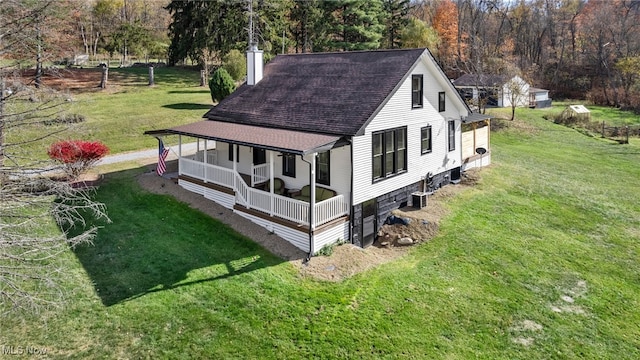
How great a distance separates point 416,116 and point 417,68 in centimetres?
187

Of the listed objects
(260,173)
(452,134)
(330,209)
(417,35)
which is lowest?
(330,209)

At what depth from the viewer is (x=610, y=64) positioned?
193 feet

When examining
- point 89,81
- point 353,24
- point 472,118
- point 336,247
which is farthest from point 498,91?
point 89,81

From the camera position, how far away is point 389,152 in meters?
16.1

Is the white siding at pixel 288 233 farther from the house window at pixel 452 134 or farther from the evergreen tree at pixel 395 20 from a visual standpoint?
the evergreen tree at pixel 395 20

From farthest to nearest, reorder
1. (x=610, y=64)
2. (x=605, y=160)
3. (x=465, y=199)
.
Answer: (x=610, y=64) → (x=605, y=160) → (x=465, y=199)

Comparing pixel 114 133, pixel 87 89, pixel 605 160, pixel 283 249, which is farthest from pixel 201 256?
pixel 87 89

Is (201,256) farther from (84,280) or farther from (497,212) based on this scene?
(497,212)

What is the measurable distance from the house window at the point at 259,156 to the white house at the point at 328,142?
4 centimetres

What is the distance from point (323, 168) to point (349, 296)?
16.7 feet

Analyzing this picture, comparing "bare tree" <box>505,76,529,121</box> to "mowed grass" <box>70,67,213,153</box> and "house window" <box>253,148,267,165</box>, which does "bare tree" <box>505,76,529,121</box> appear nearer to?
"mowed grass" <box>70,67,213,153</box>

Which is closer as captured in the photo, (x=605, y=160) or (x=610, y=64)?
(x=605, y=160)

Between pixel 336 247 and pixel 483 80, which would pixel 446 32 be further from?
pixel 336 247

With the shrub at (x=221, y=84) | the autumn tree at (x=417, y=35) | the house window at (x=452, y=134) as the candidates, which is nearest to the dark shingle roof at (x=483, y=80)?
the autumn tree at (x=417, y=35)
